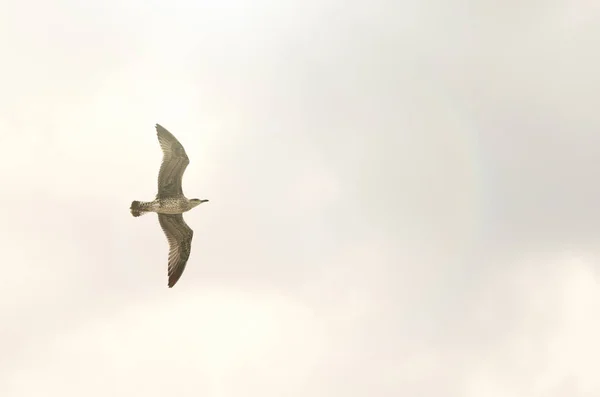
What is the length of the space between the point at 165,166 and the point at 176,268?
29.8 ft

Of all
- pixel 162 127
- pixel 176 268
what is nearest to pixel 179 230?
pixel 176 268

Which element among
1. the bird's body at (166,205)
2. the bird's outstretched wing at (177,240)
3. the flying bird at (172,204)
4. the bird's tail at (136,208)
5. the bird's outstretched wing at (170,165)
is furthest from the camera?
the bird's outstretched wing at (177,240)

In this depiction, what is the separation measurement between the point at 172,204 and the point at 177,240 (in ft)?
14.0

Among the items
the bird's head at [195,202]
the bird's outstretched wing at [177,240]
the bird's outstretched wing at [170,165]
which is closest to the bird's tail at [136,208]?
the bird's outstretched wing at [170,165]

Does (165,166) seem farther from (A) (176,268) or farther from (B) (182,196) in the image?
(A) (176,268)

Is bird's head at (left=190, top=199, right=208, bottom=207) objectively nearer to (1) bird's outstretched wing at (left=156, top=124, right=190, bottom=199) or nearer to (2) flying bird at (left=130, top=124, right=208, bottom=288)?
(2) flying bird at (left=130, top=124, right=208, bottom=288)

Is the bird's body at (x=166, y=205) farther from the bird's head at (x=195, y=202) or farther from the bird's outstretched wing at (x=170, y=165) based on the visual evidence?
the bird's outstretched wing at (x=170, y=165)

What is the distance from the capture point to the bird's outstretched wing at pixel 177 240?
5959 cm

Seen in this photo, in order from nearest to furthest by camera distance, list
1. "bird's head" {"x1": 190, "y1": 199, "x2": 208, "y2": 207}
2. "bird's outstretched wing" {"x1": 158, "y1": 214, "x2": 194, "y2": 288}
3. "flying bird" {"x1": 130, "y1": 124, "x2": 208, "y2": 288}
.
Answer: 1. "flying bird" {"x1": 130, "y1": 124, "x2": 208, "y2": 288}
2. "bird's head" {"x1": 190, "y1": 199, "x2": 208, "y2": 207}
3. "bird's outstretched wing" {"x1": 158, "y1": 214, "x2": 194, "y2": 288}

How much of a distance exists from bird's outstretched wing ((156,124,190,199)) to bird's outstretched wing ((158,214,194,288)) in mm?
3147

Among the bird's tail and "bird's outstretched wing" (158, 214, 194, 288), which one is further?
"bird's outstretched wing" (158, 214, 194, 288)

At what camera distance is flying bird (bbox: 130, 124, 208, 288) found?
55969mm

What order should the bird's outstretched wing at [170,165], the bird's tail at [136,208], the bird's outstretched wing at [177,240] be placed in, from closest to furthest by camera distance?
the bird's outstretched wing at [170,165] → the bird's tail at [136,208] → the bird's outstretched wing at [177,240]

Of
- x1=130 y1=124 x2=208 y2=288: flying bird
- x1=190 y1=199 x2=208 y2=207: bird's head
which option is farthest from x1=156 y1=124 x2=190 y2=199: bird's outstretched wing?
x1=190 y1=199 x2=208 y2=207: bird's head
